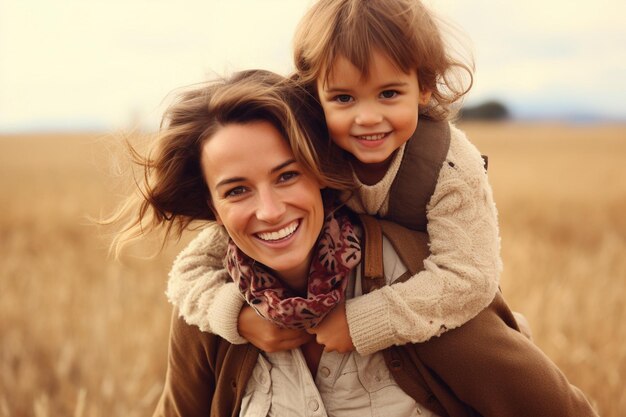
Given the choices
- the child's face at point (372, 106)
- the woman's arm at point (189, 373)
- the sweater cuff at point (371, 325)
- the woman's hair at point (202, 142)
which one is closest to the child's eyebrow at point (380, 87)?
the child's face at point (372, 106)

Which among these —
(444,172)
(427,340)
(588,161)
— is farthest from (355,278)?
(588,161)

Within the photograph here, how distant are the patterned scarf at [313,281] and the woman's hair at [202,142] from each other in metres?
0.16

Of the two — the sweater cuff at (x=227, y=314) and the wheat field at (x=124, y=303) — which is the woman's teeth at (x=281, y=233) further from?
the wheat field at (x=124, y=303)

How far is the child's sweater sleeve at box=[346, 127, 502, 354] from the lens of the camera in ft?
6.39

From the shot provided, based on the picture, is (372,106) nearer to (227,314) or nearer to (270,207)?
(270,207)

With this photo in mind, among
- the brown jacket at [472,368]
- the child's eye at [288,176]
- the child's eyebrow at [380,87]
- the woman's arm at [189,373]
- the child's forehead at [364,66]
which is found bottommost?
the woman's arm at [189,373]

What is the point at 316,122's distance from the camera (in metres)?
2.22

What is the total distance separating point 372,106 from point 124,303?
11.2 feet

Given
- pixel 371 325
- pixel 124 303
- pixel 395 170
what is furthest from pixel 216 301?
pixel 124 303

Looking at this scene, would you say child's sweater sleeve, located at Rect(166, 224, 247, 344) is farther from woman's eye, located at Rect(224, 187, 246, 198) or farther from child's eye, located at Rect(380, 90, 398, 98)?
child's eye, located at Rect(380, 90, 398, 98)

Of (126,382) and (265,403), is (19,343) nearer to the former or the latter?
(126,382)

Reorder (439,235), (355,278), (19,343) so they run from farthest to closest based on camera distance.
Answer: (19,343) < (355,278) < (439,235)

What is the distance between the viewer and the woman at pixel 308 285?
1.99m

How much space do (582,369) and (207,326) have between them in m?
2.46
